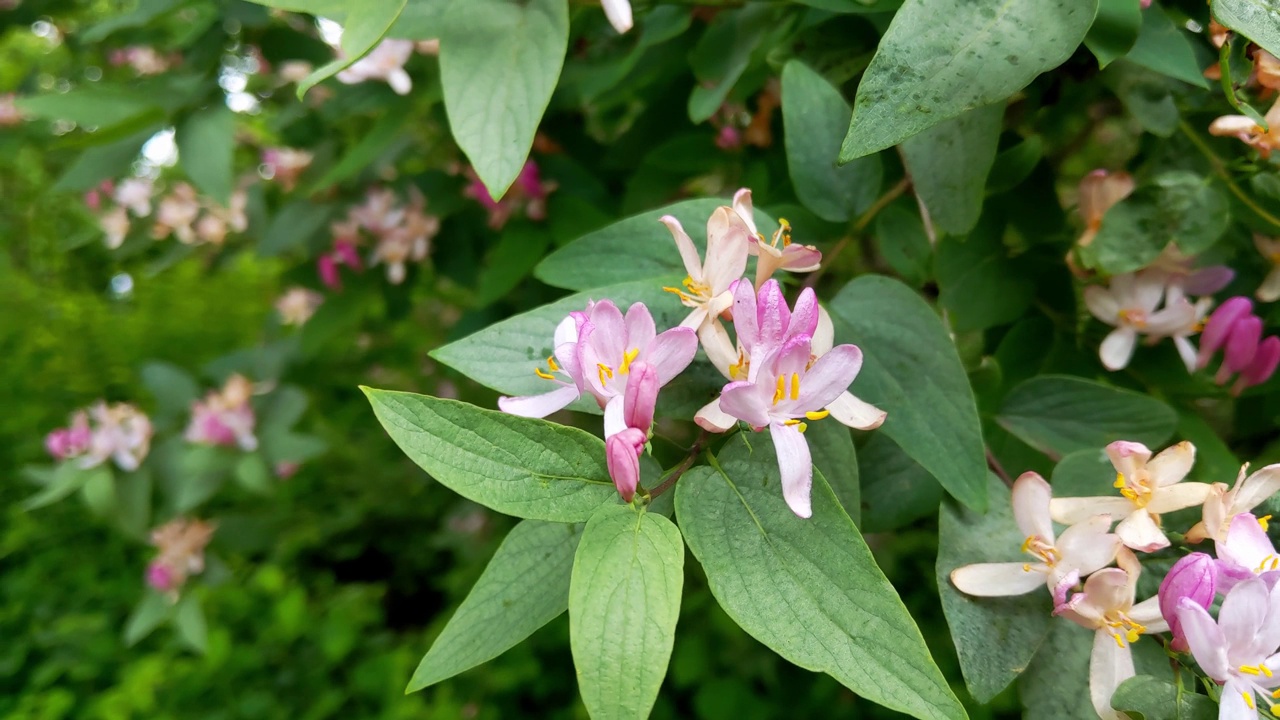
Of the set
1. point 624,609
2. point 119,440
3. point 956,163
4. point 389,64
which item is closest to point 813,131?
point 956,163

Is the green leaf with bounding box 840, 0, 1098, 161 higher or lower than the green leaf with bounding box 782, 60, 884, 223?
higher

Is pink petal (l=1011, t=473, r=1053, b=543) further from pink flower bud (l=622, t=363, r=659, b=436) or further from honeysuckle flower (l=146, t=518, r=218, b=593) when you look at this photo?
honeysuckle flower (l=146, t=518, r=218, b=593)

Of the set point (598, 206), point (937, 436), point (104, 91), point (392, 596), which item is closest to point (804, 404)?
point (937, 436)

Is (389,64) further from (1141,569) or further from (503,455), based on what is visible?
(1141,569)

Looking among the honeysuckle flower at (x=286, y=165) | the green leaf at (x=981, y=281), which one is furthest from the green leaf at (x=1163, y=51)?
the honeysuckle flower at (x=286, y=165)

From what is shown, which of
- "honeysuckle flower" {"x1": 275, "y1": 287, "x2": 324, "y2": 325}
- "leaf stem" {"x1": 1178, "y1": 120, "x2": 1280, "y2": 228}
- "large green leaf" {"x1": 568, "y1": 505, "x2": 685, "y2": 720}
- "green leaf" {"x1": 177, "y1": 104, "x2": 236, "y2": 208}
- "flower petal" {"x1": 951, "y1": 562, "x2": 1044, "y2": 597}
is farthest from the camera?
"honeysuckle flower" {"x1": 275, "y1": 287, "x2": 324, "y2": 325}

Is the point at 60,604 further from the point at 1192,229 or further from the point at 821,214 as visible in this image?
the point at 1192,229

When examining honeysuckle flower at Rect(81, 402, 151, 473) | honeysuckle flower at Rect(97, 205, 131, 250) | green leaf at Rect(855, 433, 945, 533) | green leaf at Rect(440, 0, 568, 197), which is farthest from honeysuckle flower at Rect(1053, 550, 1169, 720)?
honeysuckle flower at Rect(97, 205, 131, 250)

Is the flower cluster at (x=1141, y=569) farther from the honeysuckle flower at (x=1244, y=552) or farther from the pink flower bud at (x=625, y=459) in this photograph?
the pink flower bud at (x=625, y=459)
